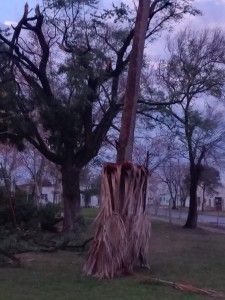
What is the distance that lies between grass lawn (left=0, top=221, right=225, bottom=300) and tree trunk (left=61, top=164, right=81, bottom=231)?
22.3 feet

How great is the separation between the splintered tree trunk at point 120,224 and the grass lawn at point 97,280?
395mm

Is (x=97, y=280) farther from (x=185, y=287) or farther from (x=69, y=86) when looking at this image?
(x=69, y=86)

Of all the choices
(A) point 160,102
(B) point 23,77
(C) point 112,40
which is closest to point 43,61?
(B) point 23,77

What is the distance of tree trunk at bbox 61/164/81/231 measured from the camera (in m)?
27.3

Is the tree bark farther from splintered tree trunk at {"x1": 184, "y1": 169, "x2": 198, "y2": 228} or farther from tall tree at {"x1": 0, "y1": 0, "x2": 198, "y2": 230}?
splintered tree trunk at {"x1": 184, "y1": 169, "x2": 198, "y2": 228}

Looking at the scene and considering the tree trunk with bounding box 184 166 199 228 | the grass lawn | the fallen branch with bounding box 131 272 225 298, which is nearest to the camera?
the grass lawn

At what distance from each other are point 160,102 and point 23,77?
5983 mm

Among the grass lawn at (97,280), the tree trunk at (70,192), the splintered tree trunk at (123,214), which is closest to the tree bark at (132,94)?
the splintered tree trunk at (123,214)

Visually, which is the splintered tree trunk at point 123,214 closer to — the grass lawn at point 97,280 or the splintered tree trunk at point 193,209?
the grass lawn at point 97,280

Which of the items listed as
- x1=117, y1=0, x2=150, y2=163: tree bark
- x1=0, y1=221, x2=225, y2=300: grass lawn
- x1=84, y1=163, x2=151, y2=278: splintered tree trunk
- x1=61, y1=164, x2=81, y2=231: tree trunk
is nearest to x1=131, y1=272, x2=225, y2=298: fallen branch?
x1=0, y1=221, x2=225, y2=300: grass lawn

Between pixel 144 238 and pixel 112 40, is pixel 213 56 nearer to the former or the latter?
pixel 112 40

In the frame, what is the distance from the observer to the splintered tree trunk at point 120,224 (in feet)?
46.1

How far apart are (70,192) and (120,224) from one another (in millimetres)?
13691

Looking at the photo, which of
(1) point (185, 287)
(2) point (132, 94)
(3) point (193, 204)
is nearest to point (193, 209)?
(3) point (193, 204)
